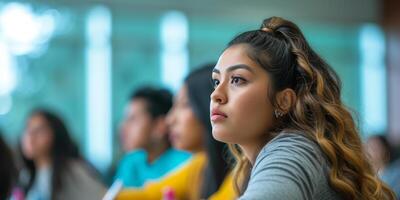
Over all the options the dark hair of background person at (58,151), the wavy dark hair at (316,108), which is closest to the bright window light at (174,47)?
the dark hair of background person at (58,151)

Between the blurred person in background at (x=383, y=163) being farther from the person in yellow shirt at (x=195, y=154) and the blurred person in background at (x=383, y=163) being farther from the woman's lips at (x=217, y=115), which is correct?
the person in yellow shirt at (x=195, y=154)

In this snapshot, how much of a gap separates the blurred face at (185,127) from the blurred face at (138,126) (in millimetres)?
589

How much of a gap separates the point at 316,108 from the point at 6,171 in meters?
1.44

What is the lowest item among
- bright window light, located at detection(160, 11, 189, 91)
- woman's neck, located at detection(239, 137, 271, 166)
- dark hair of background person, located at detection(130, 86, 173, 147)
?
bright window light, located at detection(160, 11, 189, 91)

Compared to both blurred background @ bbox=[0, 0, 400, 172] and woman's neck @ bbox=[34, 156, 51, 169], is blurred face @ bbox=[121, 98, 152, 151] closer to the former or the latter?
woman's neck @ bbox=[34, 156, 51, 169]

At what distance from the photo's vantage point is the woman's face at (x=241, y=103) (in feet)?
3.74

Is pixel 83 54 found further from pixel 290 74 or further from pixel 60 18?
pixel 290 74

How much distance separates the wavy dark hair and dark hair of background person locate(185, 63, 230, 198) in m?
0.76

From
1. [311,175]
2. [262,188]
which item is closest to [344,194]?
[311,175]

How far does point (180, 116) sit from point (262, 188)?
131cm

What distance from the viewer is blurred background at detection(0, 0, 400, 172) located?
615cm

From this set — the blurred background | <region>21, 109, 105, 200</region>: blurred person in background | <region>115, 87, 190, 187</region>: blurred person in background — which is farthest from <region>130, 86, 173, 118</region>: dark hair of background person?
the blurred background

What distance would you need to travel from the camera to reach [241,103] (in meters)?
1.14

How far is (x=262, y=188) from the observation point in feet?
3.16
